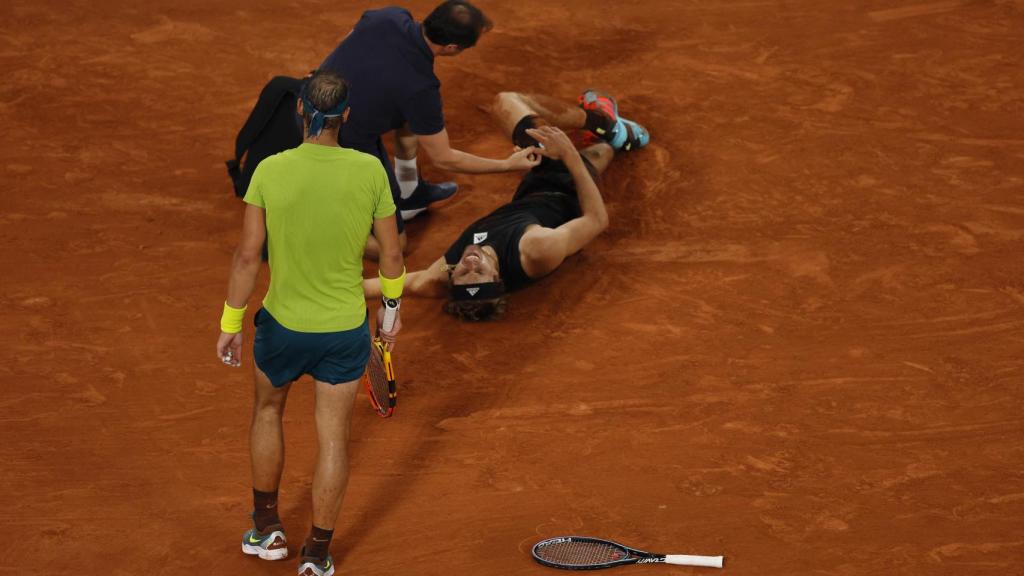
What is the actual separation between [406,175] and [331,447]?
3315 mm

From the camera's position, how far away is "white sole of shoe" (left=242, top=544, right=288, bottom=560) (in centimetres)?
585

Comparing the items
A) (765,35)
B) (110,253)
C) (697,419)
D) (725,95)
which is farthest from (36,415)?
(765,35)

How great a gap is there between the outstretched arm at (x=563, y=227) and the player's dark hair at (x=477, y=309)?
0.30 metres

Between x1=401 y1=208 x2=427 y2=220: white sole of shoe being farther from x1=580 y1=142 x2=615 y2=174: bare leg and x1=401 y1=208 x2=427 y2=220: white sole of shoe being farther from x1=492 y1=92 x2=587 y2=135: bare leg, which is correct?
x1=580 y1=142 x2=615 y2=174: bare leg

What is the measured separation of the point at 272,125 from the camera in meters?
8.23

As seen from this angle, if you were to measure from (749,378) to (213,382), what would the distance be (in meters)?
3.02

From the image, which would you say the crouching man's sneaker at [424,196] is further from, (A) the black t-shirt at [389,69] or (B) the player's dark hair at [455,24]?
(B) the player's dark hair at [455,24]

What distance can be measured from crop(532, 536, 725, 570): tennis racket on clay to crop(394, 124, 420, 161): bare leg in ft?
11.2

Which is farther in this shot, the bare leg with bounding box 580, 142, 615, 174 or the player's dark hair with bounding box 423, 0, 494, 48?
the bare leg with bounding box 580, 142, 615, 174

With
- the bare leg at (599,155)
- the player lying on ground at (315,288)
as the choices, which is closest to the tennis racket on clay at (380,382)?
the player lying on ground at (315,288)

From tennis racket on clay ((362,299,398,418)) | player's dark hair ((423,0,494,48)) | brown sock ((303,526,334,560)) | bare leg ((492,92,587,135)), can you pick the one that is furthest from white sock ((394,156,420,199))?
brown sock ((303,526,334,560))

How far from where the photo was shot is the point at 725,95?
953 cm

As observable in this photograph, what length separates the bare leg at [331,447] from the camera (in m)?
5.50

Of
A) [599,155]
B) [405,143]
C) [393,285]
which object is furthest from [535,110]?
[393,285]
